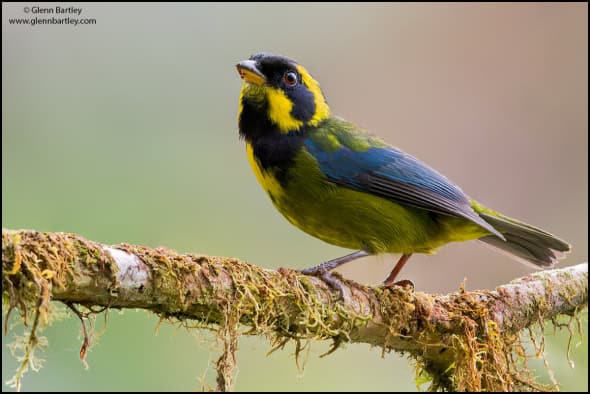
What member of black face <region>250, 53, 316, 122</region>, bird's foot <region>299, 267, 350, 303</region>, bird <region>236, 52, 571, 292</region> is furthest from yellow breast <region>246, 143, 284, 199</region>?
bird's foot <region>299, 267, 350, 303</region>

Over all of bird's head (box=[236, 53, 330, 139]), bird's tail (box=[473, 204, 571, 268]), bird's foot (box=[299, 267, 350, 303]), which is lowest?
bird's tail (box=[473, 204, 571, 268])

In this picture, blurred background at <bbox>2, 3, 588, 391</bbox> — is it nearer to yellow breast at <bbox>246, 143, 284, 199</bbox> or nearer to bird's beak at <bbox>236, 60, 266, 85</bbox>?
yellow breast at <bbox>246, 143, 284, 199</bbox>

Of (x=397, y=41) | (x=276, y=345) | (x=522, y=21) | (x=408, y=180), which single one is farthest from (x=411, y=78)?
(x=276, y=345)

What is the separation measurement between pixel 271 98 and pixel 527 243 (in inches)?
71.7

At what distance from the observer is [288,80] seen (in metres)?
4.16

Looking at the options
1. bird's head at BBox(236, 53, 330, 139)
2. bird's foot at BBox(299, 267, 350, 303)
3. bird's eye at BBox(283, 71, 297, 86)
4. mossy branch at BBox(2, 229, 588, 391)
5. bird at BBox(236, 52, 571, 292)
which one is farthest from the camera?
bird's eye at BBox(283, 71, 297, 86)

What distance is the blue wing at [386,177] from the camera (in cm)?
396

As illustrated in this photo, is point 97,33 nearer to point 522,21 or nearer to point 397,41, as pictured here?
point 397,41

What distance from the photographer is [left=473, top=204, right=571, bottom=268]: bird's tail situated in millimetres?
4469

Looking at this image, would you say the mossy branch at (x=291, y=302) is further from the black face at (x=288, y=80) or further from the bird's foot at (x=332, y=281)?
the black face at (x=288, y=80)

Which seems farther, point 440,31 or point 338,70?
point 440,31

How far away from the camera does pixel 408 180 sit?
13.5 ft

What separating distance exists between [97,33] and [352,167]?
12.2ft

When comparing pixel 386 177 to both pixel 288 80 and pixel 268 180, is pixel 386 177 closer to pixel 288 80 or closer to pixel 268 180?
pixel 268 180
